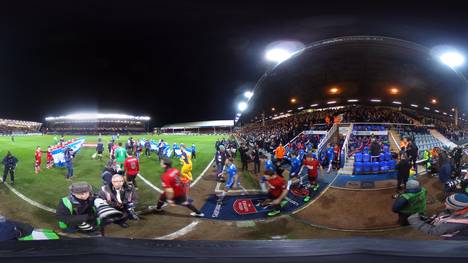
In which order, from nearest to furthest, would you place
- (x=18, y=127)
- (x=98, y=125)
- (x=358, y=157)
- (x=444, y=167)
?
(x=358, y=157), (x=444, y=167), (x=98, y=125), (x=18, y=127)

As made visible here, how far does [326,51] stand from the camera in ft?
5.83

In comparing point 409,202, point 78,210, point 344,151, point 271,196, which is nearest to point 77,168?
point 78,210

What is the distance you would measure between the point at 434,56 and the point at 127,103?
2.01m

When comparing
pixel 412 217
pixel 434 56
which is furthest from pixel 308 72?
pixel 412 217

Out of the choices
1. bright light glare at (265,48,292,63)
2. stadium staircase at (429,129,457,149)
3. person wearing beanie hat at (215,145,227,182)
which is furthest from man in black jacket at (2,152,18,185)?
stadium staircase at (429,129,457,149)

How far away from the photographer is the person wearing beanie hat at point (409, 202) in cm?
164

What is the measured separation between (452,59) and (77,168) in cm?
247

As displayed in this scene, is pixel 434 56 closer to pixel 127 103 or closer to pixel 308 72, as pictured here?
pixel 308 72

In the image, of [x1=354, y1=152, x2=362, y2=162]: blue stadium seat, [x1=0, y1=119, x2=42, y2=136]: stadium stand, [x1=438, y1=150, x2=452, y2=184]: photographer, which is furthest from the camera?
[x1=0, y1=119, x2=42, y2=136]: stadium stand

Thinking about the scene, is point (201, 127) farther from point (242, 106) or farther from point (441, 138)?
point (441, 138)

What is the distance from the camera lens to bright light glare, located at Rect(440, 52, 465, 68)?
1786 mm

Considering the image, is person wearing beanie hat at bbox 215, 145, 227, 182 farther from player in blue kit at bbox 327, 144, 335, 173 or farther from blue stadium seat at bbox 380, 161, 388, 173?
blue stadium seat at bbox 380, 161, 388, 173

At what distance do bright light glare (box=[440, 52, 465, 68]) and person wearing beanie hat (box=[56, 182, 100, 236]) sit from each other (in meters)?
2.31

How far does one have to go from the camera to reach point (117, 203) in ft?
5.45
